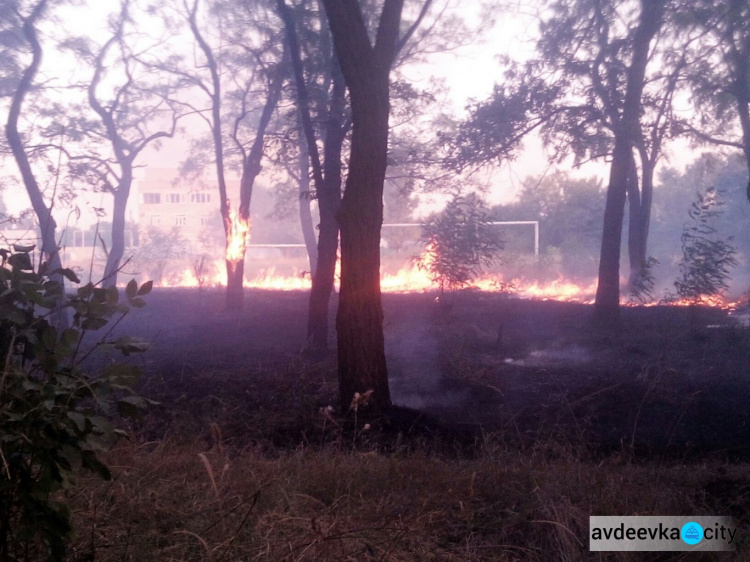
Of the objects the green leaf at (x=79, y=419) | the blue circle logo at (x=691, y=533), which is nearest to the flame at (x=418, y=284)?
the blue circle logo at (x=691, y=533)

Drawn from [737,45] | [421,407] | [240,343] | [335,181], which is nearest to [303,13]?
[335,181]

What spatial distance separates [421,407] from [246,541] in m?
4.98

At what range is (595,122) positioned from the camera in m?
13.5

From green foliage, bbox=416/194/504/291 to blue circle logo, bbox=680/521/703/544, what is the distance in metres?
11.2

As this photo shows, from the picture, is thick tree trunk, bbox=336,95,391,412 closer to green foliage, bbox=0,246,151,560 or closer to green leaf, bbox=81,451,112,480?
green foliage, bbox=0,246,151,560

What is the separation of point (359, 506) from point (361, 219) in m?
3.66

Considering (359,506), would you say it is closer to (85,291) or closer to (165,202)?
(85,291)

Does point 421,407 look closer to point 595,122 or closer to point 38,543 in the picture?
point 38,543

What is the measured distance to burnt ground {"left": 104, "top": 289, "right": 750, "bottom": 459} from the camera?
6535 millimetres

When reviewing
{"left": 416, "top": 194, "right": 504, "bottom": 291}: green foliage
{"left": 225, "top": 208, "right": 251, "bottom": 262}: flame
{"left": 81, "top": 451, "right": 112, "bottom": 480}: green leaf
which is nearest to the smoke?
{"left": 416, "top": 194, "right": 504, "bottom": 291}: green foliage

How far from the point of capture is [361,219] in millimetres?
6801

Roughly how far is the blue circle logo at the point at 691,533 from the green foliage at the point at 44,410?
2558 millimetres

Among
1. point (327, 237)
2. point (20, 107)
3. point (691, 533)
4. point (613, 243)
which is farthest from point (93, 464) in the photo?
point (20, 107)

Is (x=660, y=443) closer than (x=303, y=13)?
Yes
